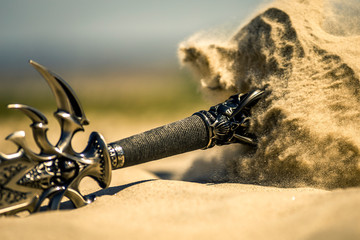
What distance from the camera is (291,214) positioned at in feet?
5.74

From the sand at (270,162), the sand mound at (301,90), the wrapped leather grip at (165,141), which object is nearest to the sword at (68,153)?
the wrapped leather grip at (165,141)

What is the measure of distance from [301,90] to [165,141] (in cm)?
112

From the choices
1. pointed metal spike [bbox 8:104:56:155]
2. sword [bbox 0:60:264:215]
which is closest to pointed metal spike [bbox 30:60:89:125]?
sword [bbox 0:60:264:215]

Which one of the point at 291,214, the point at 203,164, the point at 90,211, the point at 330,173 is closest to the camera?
the point at 291,214

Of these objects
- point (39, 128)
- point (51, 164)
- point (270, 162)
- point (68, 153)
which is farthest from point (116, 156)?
point (270, 162)

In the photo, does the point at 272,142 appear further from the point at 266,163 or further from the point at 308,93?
the point at 308,93

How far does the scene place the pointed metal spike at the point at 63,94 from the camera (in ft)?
7.23

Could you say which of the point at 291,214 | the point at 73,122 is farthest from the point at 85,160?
the point at 291,214

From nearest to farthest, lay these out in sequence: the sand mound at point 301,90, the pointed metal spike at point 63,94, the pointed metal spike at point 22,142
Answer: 1. the pointed metal spike at point 22,142
2. the pointed metal spike at point 63,94
3. the sand mound at point 301,90

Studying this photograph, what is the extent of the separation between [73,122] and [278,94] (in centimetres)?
156

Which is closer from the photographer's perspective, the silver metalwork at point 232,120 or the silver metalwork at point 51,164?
the silver metalwork at point 51,164

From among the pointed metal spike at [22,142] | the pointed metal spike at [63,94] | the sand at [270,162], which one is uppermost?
the pointed metal spike at [63,94]

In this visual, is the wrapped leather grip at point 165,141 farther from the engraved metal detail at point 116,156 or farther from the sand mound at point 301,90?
the sand mound at point 301,90

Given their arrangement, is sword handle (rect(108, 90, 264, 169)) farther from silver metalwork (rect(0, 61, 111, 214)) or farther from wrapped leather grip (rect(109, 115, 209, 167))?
silver metalwork (rect(0, 61, 111, 214))
